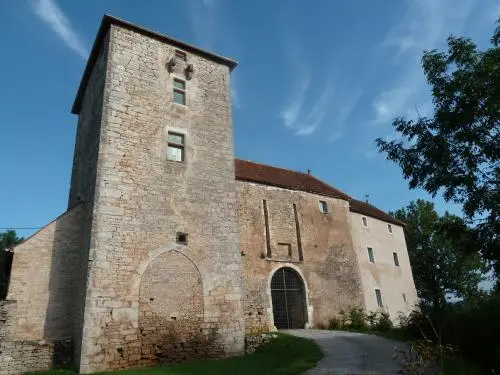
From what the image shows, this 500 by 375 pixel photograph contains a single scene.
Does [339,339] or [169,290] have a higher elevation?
[169,290]

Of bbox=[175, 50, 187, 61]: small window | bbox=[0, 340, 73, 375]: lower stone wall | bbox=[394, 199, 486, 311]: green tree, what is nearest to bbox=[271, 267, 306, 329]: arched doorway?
bbox=[0, 340, 73, 375]: lower stone wall

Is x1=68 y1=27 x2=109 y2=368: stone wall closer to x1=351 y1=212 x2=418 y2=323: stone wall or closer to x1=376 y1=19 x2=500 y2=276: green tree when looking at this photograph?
x1=376 y1=19 x2=500 y2=276: green tree

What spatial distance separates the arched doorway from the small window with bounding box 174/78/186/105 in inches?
349

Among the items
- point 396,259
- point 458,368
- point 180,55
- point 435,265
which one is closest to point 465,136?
point 458,368

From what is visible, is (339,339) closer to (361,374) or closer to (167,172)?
(361,374)

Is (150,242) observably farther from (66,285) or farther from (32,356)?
(32,356)

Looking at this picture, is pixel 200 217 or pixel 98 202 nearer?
pixel 98 202

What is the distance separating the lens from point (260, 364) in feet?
34.4

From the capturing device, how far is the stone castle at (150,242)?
11.0 metres

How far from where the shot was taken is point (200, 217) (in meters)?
13.5

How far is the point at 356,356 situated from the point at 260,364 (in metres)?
2.54

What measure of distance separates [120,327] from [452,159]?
9.93m

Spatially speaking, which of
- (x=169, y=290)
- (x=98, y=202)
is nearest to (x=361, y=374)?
(x=169, y=290)

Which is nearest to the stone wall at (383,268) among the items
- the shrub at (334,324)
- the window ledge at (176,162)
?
the shrub at (334,324)
